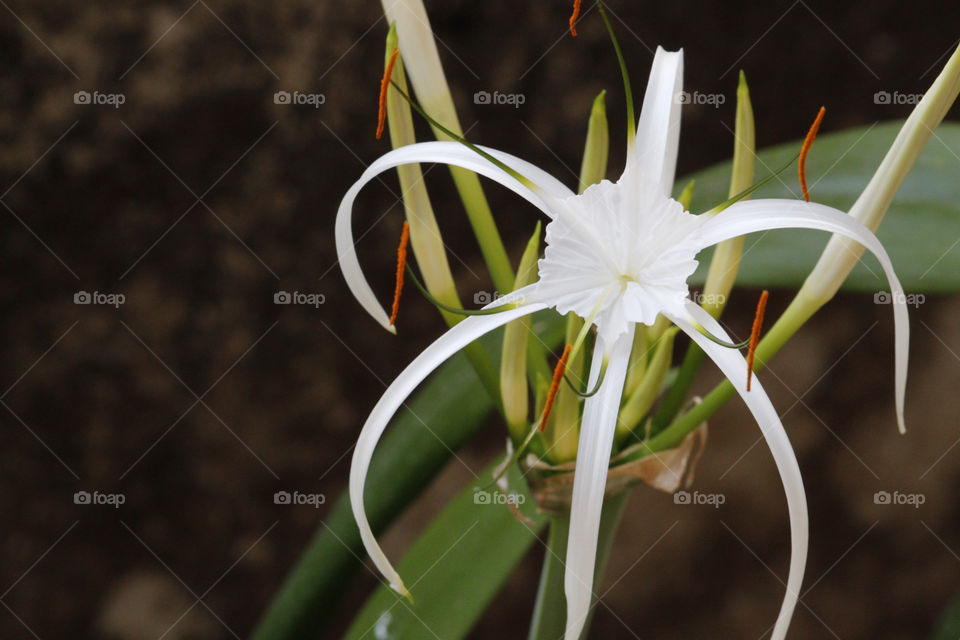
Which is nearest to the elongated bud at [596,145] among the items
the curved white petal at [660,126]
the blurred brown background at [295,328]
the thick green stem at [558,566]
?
the curved white petal at [660,126]

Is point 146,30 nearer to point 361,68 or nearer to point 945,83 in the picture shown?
point 361,68

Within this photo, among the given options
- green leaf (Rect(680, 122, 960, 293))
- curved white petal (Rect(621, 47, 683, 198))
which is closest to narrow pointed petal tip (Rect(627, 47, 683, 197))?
curved white petal (Rect(621, 47, 683, 198))

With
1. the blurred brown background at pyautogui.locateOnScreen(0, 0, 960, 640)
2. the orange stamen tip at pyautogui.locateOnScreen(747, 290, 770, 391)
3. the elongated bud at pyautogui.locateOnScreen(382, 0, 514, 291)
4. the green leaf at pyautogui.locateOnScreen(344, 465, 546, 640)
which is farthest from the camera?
the blurred brown background at pyautogui.locateOnScreen(0, 0, 960, 640)

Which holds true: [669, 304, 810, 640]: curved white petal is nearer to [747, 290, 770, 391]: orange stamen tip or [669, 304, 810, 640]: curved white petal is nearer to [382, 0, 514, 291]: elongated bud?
[747, 290, 770, 391]: orange stamen tip

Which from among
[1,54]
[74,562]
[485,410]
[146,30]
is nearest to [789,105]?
[485,410]

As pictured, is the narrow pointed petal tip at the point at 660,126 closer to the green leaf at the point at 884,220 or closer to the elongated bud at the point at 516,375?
the elongated bud at the point at 516,375

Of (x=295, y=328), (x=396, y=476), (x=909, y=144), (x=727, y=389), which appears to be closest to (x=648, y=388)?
(x=727, y=389)
